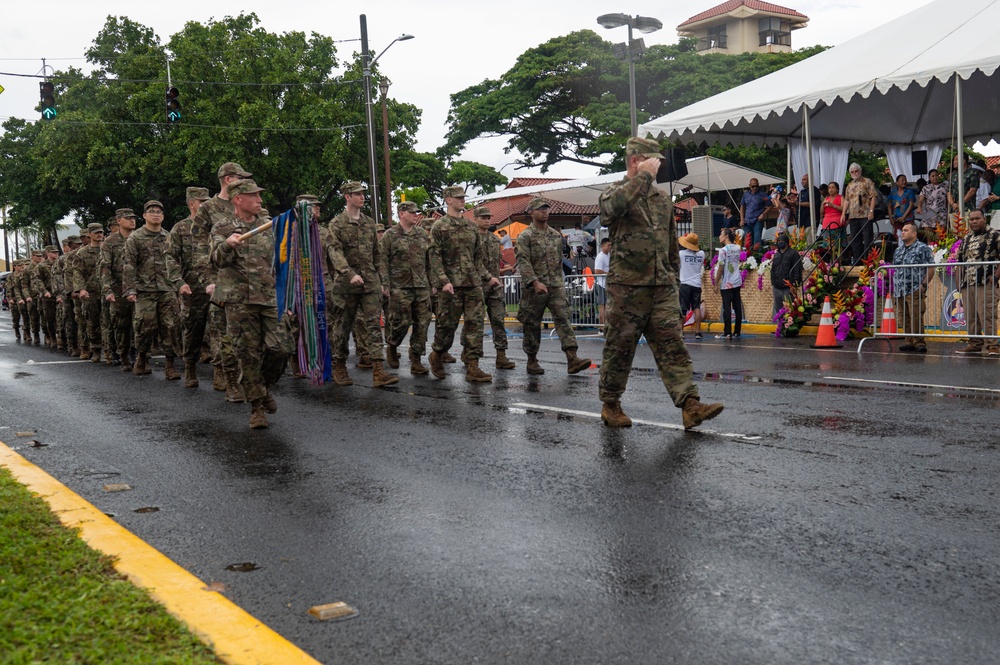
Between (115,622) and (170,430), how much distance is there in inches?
202

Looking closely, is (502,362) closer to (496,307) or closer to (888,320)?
(496,307)

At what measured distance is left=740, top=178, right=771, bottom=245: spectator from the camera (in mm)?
21781

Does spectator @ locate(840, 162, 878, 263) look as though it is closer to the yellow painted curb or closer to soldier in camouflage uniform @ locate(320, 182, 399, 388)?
soldier in camouflage uniform @ locate(320, 182, 399, 388)

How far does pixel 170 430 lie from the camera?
848cm

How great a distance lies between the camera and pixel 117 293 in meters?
14.2

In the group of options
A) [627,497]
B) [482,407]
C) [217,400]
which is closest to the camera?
[627,497]

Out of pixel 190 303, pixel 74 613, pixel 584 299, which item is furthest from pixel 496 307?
pixel 74 613

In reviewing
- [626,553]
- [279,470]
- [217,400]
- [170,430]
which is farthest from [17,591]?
[217,400]

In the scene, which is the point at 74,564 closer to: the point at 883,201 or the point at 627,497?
the point at 627,497

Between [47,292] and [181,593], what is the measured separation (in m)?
18.8

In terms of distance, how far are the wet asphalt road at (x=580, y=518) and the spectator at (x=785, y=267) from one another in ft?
24.9

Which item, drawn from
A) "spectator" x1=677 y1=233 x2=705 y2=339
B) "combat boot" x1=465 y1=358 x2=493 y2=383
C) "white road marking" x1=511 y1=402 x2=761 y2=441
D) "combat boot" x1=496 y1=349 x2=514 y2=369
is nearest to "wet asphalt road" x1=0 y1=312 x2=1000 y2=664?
"white road marking" x1=511 y1=402 x2=761 y2=441

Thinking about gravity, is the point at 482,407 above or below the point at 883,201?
below

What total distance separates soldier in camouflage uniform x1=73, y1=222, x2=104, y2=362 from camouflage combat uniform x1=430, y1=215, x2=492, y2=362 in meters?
6.49
